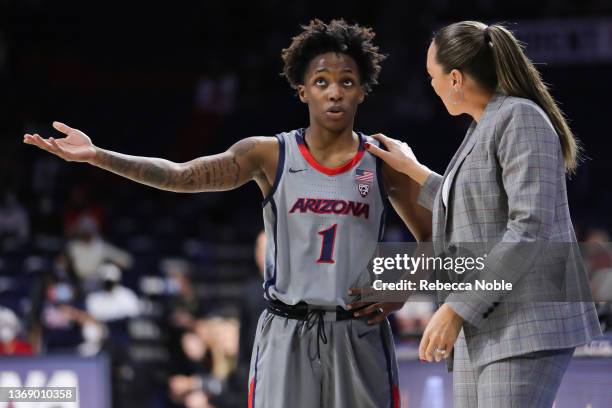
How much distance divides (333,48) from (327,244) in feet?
2.49

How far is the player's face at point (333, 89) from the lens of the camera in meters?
3.62

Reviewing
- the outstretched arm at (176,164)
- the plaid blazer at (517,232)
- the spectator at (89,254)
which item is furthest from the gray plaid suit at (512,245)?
the spectator at (89,254)

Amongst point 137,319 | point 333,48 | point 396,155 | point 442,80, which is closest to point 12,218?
Result: point 137,319

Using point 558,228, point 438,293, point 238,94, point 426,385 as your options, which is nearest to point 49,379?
point 426,385

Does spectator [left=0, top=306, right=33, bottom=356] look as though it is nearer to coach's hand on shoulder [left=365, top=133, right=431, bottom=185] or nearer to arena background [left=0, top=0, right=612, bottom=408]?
arena background [left=0, top=0, right=612, bottom=408]

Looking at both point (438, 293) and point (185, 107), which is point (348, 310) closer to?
point (438, 293)

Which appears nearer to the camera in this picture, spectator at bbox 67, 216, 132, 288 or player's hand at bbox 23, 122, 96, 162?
player's hand at bbox 23, 122, 96, 162

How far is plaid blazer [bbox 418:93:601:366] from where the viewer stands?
8.87ft

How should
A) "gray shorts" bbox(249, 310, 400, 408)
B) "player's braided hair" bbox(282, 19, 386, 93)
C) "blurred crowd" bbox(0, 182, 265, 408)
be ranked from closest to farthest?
1. "gray shorts" bbox(249, 310, 400, 408)
2. "player's braided hair" bbox(282, 19, 386, 93)
3. "blurred crowd" bbox(0, 182, 265, 408)

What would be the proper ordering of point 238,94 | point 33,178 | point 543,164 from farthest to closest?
point 238,94, point 33,178, point 543,164

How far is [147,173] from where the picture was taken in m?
3.53

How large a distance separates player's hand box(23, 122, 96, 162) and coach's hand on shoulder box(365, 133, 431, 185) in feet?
3.45

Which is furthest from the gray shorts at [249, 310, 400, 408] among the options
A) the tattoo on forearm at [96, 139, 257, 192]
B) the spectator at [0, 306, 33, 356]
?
the spectator at [0, 306, 33, 356]

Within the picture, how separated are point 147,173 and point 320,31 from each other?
2.81 ft
